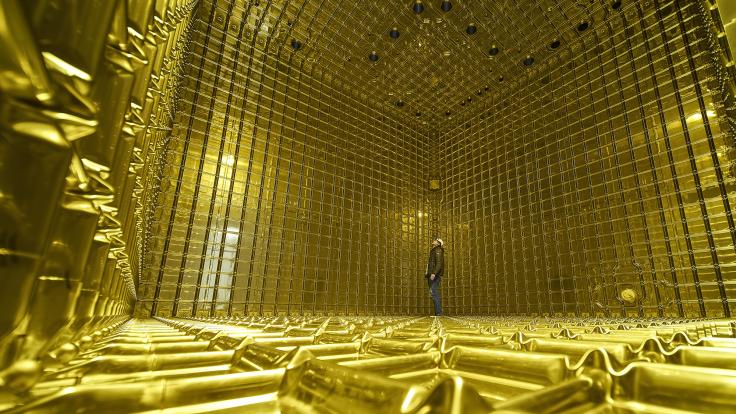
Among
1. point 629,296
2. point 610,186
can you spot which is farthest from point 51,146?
point 610,186

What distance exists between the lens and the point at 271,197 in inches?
155

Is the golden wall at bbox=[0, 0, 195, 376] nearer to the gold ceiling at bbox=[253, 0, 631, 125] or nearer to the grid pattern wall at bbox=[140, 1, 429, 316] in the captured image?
the grid pattern wall at bbox=[140, 1, 429, 316]

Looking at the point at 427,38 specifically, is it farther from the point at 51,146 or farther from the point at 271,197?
the point at 51,146

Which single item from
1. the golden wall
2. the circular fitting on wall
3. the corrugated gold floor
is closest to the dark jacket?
the circular fitting on wall

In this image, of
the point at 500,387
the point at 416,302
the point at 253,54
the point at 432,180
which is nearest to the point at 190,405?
the point at 500,387

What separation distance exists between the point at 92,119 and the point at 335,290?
163 inches

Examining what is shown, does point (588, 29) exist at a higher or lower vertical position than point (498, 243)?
higher

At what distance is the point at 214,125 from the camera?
146 inches

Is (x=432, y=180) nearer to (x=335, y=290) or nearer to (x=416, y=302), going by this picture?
(x=416, y=302)

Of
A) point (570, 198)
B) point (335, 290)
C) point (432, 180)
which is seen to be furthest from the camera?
point (432, 180)

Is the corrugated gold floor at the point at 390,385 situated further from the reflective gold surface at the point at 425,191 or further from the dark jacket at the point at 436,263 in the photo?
the dark jacket at the point at 436,263

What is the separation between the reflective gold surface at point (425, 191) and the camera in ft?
1.88

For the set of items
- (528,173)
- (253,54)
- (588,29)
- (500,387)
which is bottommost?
(500,387)

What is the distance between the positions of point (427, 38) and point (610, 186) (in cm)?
265
